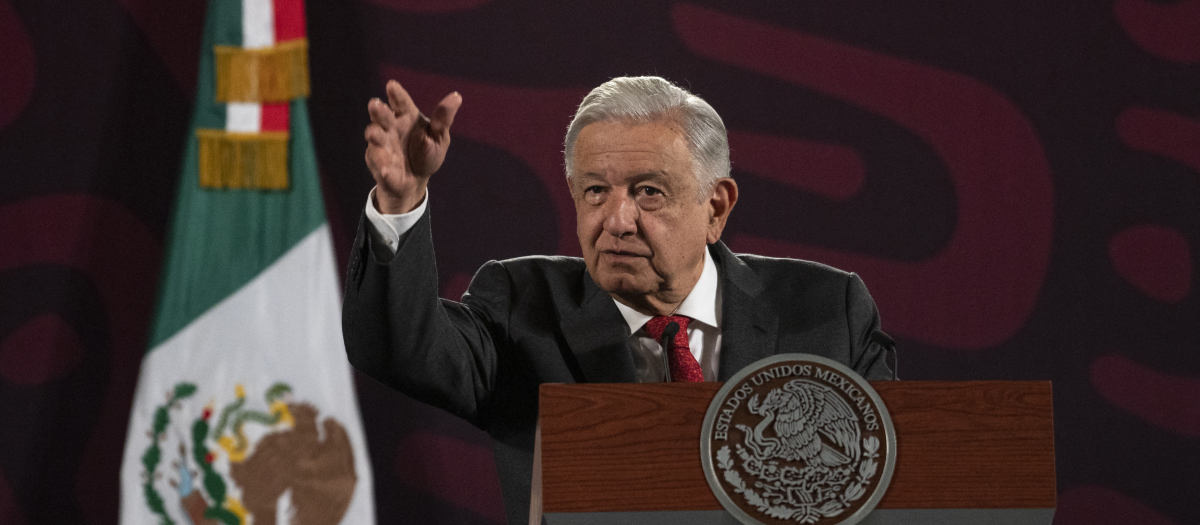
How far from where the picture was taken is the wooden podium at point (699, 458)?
1.13 m

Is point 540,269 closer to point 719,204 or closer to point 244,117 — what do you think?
point 719,204

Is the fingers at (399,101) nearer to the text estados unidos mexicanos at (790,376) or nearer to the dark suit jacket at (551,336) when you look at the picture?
the dark suit jacket at (551,336)

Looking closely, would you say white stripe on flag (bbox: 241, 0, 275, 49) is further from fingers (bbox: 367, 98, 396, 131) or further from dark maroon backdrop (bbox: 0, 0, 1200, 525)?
fingers (bbox: 367, 98, 396, 131)

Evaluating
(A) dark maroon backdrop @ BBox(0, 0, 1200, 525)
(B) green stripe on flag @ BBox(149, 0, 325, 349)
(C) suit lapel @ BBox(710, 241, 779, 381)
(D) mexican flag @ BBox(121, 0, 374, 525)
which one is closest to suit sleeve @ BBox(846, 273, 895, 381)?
(C) suit lapel @ BBox(710, 241, 779, 381)

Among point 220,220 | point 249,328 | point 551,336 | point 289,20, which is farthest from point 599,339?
point 289,20

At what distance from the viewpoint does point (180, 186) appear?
10.4ft

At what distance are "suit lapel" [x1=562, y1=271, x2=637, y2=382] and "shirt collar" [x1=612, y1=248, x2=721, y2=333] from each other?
4 centimetres

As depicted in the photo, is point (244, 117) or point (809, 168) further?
point (809, 168)

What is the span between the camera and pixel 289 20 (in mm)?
3242

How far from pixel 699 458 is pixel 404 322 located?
53cm

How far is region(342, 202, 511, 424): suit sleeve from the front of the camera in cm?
146

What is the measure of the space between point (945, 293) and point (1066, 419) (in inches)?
22.2

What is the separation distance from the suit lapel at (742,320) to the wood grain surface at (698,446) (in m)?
0.51

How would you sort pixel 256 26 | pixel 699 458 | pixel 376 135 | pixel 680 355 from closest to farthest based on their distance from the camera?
pixel 699 458 → pixel 376 135 → pixel 680 355 → pixel 256 26
